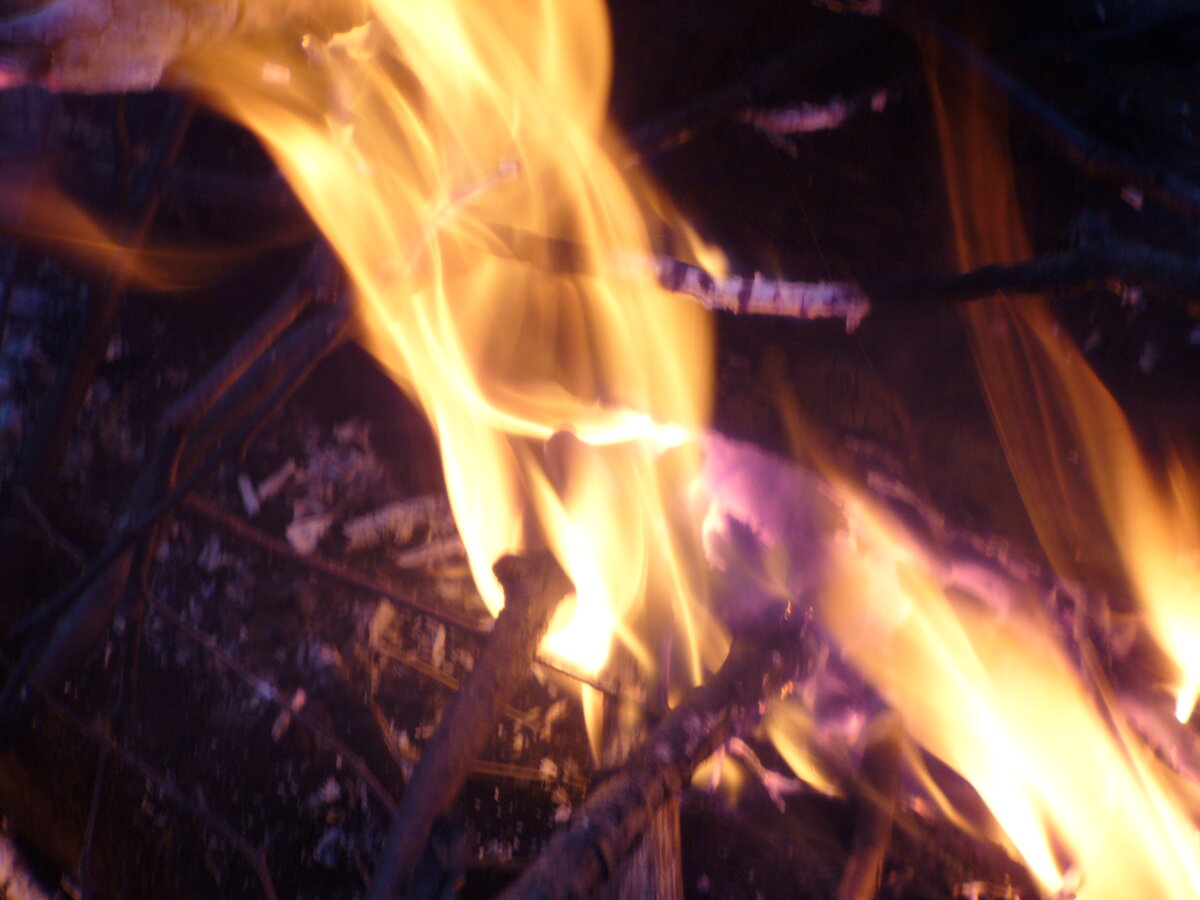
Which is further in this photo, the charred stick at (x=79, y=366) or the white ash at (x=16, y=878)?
the charred stick at (x=79, y=366)

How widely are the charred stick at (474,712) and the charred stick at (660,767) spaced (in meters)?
0.27

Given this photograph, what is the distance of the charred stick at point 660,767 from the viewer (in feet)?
4.24

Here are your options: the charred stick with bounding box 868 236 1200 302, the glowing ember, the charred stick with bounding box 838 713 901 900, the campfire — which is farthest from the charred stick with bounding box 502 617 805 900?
the charred stick with bounding box 868 236 1200 302

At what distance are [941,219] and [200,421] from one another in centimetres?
210

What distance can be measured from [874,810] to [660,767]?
0.64 m

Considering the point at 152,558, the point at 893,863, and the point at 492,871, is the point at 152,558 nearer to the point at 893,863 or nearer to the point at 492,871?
the point at 492,871

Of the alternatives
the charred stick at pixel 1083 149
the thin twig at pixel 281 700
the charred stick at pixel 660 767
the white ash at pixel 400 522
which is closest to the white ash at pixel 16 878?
the thin twig at pixel 281 700

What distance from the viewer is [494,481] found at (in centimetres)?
229

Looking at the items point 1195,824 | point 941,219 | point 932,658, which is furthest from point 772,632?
point 941,219

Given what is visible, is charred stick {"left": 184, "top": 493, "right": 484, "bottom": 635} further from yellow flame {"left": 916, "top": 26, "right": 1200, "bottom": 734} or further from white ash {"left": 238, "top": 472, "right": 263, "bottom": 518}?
yellow flame {"left": 916, "top": 26, "right": 1200, "bottom": 734}

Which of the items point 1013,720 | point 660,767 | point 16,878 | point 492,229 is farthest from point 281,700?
point 1013,720

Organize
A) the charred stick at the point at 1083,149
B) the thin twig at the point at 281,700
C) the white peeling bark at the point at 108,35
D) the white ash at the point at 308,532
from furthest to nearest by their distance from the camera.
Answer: the white ash at the point at 308,532 → the thin twig at the point at 281,700 → the charred stick at the point at 1083,149 → the white peeling bark at the point at 108,35

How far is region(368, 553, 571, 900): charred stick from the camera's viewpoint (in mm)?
1441

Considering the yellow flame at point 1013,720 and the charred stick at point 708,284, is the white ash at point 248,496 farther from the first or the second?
the yellow flame at point 1013,720
